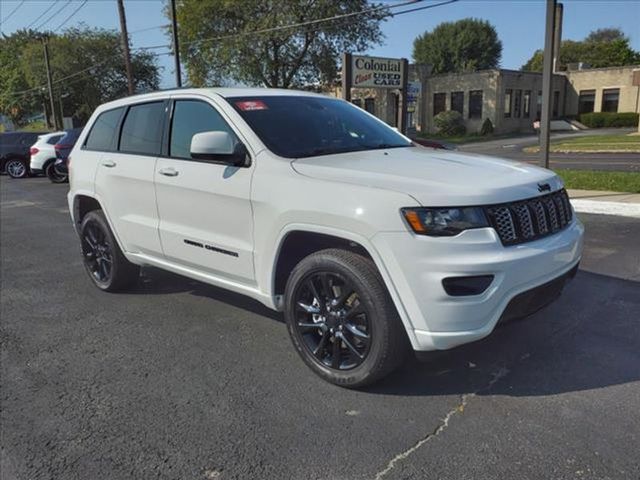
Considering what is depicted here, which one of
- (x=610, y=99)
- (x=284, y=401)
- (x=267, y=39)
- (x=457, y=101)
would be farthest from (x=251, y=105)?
(x=610, y=99)

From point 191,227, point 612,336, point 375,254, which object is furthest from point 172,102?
point 612,336

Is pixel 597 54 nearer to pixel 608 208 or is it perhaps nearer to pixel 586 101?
pixel 586 101

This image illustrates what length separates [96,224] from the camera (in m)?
5.34

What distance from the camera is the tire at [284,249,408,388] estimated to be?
306cm

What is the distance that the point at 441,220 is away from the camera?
2869mm

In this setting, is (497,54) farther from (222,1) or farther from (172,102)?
(172,102)

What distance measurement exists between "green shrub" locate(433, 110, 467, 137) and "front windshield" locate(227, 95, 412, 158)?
120ft

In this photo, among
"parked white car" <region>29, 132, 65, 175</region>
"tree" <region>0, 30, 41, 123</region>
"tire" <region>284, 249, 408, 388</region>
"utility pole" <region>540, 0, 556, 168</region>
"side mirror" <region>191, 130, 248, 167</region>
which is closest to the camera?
"tire" <region>284, 249, 408, 388</region>

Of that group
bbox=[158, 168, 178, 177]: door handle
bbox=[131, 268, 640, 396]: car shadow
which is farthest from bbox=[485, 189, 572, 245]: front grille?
bbox=[158, 168, 178, 177]: door handle

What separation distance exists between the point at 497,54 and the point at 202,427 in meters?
71.1

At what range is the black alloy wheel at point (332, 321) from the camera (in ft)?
10.6

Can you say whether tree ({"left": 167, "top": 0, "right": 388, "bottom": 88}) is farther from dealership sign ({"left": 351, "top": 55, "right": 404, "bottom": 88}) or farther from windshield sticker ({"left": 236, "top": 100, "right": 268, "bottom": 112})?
windshield sticker ({"left": 236, "top": 100, "right": 268, "bottom": 112})

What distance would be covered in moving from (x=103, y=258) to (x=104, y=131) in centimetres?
122

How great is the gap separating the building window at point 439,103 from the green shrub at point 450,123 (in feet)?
6.42
